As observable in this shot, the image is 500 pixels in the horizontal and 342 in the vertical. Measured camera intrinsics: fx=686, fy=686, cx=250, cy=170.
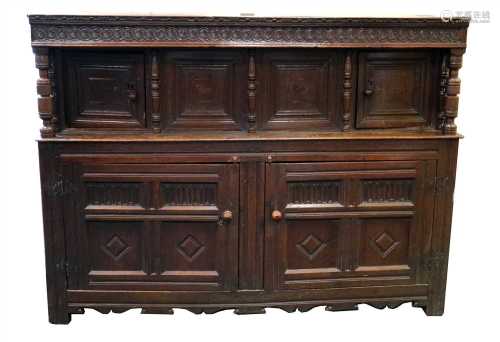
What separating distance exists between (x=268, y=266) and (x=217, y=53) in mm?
1266

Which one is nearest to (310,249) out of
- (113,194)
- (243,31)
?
(113,194)

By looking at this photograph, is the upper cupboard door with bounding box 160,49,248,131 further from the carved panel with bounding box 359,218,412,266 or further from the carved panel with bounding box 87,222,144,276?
the carved panel with bounding box 359,218,412,266

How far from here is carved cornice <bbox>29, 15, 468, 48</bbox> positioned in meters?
3.66

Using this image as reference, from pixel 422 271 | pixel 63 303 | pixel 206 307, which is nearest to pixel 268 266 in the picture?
pixel 206 307

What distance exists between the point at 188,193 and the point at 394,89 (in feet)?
4.37

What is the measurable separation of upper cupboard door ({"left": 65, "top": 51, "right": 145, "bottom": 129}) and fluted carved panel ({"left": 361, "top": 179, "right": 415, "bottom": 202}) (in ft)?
4.44

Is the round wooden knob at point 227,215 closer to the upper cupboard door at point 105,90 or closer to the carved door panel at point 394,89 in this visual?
the upper cupboard door at point 105,90

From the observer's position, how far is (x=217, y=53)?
12.6ft

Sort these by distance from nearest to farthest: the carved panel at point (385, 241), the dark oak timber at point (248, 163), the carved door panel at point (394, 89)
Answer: the dark oak timber at point (248, 163)
the carved door panel at point (394, 89)
the carved panel at point (385, 241)

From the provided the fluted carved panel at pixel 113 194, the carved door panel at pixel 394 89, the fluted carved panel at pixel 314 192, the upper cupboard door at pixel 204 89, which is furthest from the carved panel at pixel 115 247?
the carved door panel at pixel 394 89

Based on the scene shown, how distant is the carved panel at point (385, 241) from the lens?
4039mm

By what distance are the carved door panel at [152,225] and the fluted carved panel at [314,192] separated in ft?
1.10

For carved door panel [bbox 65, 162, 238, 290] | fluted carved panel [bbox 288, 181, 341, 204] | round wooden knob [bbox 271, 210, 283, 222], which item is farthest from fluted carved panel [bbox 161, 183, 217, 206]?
fluted carved panel [bbox 288, 181, 341, 204]

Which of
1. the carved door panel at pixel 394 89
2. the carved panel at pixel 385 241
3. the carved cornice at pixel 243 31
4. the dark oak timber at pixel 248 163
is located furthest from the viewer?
the carved panel at pixel 385 241
